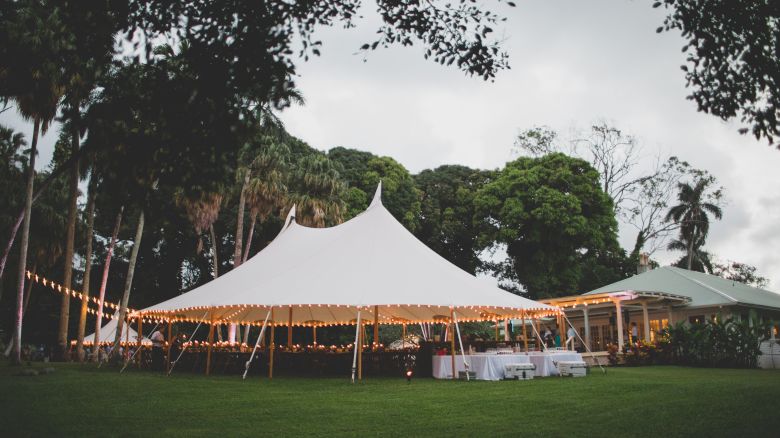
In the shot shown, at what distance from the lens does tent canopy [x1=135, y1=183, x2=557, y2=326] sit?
13031 millimetres

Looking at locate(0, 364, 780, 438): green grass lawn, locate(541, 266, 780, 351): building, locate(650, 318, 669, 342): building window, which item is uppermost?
locate(541, 266, 780, 351): building

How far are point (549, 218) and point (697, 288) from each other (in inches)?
264

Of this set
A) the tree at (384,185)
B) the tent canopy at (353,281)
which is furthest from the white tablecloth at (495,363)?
the tree at (384,185)

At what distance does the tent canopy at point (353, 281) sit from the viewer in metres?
13.0

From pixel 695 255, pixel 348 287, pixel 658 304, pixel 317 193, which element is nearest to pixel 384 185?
pixel 317 193

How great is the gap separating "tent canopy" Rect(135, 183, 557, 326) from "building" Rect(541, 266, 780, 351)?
714 centimetres

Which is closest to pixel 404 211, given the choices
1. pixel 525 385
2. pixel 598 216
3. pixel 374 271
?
pixel 598 216

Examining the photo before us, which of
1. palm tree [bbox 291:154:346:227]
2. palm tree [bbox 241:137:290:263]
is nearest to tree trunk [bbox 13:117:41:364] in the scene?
palm tree [bbox 241:137:290:263]

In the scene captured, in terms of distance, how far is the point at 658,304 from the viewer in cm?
2425

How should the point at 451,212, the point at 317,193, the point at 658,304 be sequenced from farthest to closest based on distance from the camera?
the point at 451,212 → the point at 317,193 → the point at 658,304

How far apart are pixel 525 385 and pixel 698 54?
7322mm

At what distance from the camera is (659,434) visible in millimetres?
5875

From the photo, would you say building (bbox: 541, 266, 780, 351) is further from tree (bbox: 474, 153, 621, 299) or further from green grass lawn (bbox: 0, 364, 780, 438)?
green grass lawn (bbox: 0, 364, 780, 438)

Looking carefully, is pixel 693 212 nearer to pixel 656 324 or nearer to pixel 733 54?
pixel 656 324
